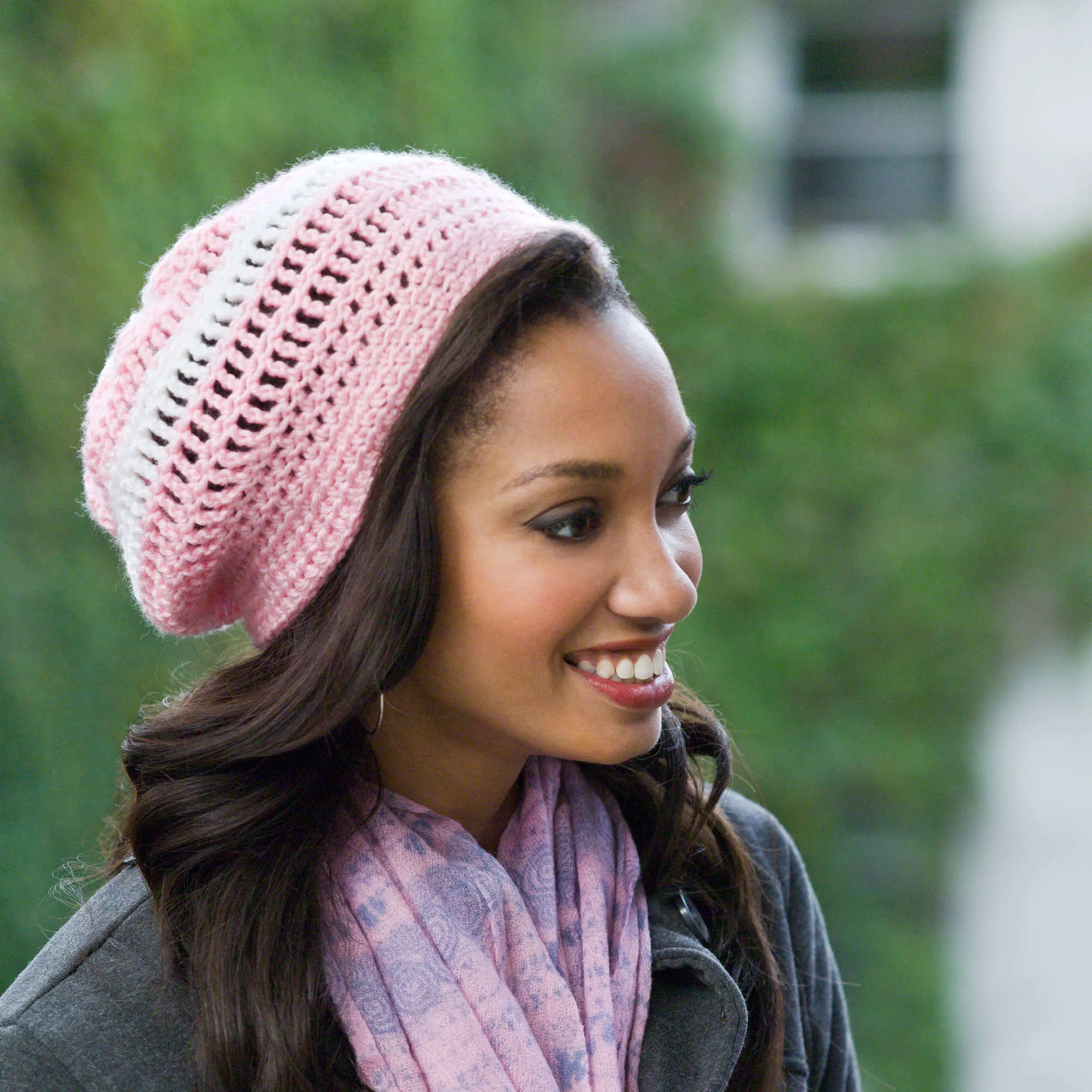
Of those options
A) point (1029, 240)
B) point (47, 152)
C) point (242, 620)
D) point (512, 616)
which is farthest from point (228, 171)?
point (1029, 240)

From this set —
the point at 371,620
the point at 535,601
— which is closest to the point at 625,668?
the point at 535,601

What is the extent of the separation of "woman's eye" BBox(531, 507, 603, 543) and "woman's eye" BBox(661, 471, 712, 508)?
0.40ft

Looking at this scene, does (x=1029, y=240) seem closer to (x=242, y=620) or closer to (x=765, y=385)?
(x=765, y=385)

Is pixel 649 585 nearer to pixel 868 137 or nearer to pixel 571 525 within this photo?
pixel 571 525

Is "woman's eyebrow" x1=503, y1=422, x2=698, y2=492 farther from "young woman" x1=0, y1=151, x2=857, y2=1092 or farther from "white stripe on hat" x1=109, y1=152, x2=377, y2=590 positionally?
"white stripe on hat" x1=109, y1=152, x2=377, y2=590

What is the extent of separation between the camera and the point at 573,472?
143cm

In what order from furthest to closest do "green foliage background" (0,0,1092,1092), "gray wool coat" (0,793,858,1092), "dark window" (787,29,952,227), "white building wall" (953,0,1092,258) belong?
"dark window" (787,29,952,227) < "white building wall" (953,0,1092,258) < "green foliage background" (0,0,1092,1092) < "gray wool coat" (0,793,858,1092)

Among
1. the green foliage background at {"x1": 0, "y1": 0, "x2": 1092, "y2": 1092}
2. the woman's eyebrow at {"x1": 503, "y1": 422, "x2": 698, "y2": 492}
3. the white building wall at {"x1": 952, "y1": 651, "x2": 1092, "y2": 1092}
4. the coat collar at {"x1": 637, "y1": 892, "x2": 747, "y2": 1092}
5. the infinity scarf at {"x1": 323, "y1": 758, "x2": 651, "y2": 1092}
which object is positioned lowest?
the white building wall at {"x1": 952, "y1": 651, "x2": 1092, "y2": 1092}

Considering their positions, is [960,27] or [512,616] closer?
[512,616]

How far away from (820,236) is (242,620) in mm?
4547

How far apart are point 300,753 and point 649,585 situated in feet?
1.38

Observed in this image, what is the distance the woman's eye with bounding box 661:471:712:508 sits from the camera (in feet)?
5.11

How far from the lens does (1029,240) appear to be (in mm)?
5465

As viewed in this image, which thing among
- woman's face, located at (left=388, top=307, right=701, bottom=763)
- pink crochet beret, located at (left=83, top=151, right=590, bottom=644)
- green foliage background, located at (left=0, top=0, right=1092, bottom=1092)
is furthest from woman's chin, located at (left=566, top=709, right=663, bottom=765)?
green foliage background, located at (left=0, top=0, right=1092, bottom=1092)
